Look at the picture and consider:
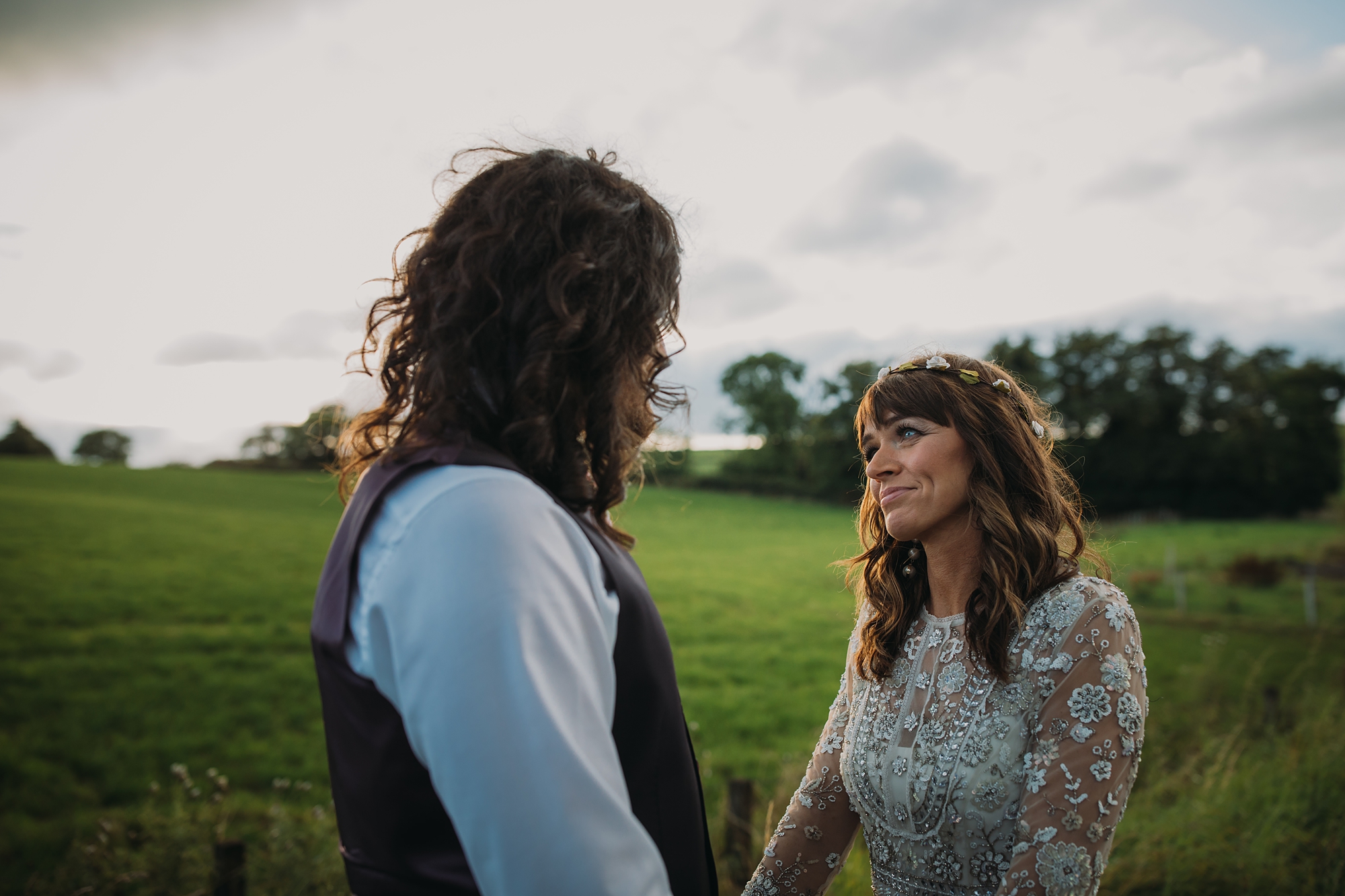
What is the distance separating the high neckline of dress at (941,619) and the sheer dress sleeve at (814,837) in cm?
45

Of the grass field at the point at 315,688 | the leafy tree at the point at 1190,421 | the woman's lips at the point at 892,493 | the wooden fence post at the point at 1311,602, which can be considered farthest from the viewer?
the leafy tree at the point at 1190,421

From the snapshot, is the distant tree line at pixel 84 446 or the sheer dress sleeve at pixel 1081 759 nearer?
the sheer dress sleeve at pixel 1081 759

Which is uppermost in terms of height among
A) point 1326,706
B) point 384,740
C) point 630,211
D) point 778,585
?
point 630,211

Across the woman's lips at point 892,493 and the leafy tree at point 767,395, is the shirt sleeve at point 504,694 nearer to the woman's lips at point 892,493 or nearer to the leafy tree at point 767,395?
the woman's lips at point 892,493

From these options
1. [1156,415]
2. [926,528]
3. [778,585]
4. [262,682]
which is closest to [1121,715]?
[926,528]

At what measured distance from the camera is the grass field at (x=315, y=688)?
4.46 metres

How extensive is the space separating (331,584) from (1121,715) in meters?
1.96

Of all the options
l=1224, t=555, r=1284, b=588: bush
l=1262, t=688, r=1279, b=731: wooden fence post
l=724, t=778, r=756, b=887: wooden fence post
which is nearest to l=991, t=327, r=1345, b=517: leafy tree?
l=1224, t=555, r=1284, b=588: bush

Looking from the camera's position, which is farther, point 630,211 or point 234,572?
point 234,572

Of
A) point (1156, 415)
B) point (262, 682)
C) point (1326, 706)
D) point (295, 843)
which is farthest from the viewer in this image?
point (1156, 415)

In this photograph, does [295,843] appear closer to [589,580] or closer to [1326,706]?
[589,580]

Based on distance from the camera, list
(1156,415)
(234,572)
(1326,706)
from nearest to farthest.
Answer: (1326,706), (234,572), (1156,415)

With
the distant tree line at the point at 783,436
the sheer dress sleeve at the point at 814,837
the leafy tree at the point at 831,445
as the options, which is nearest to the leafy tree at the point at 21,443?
the distant tree line at the point at 783,436

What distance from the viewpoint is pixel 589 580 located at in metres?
1.13
